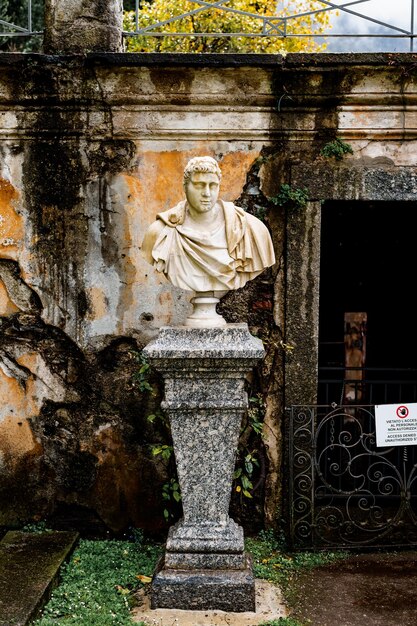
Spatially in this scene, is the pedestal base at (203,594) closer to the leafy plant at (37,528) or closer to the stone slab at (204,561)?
the stone slab at (204,561)

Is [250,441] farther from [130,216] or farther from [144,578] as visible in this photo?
[130,216]

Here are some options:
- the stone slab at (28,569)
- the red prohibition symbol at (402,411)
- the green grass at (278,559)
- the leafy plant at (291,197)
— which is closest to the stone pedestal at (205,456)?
the green grass at (278,559)

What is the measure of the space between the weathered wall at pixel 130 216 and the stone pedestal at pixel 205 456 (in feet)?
3.46

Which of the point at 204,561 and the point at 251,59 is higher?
the point at 251,59

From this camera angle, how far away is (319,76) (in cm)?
472

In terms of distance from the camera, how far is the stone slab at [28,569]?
368cm

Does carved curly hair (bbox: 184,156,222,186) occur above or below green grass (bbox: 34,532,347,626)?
above

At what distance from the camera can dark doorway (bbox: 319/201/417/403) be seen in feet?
24.9

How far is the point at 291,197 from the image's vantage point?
475cm

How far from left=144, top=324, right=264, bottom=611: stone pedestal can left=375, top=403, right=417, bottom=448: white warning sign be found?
1.37 metres

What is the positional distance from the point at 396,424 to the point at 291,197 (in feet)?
5.80

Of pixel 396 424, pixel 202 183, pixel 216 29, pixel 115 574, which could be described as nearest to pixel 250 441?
pixel 396 424

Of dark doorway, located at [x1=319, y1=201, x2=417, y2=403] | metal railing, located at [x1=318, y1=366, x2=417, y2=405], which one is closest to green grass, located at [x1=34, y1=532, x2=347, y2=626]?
metal railing, located at [x1=318, y1=366, x2=417, y2=405]

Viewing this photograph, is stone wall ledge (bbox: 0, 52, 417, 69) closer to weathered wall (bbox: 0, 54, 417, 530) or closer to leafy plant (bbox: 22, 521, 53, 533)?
weathered wall (bbox: 0, 54, 417, 530)
